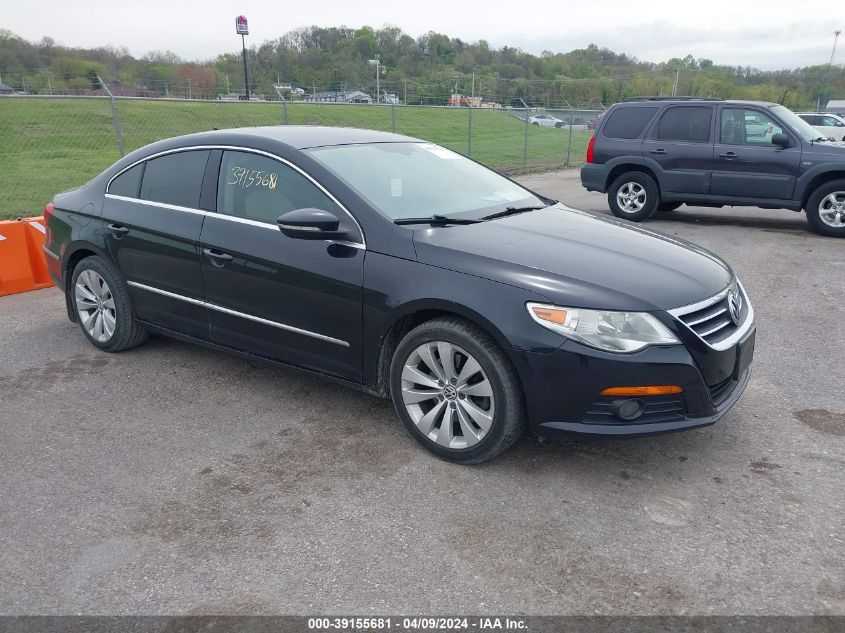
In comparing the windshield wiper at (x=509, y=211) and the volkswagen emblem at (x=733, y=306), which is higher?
the windshield wiper at (x=509, y=211)

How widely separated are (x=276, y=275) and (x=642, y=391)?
2034mm

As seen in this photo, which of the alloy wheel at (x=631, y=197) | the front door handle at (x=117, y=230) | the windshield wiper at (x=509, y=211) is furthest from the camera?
the alloy wheel at (x=631, y=197)

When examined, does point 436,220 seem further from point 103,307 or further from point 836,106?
point 836,106

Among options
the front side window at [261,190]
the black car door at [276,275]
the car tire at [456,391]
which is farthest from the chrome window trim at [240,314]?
the front side window at [261,190]

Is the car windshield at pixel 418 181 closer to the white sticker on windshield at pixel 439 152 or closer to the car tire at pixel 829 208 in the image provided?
the white sticker on windshield at pixel 439 152

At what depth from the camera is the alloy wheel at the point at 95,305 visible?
16.6ft

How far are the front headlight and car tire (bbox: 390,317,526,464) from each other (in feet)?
1.07

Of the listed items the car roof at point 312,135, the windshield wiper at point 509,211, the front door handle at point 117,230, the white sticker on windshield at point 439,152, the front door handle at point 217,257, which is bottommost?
the front door handle at point 217,257

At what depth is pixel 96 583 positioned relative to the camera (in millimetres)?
2693

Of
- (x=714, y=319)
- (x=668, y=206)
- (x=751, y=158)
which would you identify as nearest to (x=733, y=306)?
(x=714, y=319)

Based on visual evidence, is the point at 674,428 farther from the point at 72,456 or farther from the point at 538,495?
the point at 72,456

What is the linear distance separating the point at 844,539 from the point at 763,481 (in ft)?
1.60

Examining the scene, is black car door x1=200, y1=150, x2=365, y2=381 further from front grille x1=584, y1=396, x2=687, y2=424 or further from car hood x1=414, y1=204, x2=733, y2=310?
front grille x1=584, y1=396, x2=687, y2=424

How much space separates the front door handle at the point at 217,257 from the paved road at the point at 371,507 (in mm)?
823
